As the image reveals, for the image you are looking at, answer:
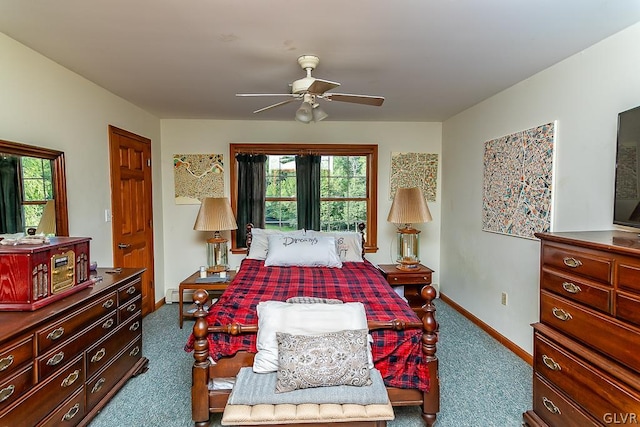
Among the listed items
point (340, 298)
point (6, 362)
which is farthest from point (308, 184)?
point (6, 362)

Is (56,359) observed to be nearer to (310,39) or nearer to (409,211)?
(310,39)

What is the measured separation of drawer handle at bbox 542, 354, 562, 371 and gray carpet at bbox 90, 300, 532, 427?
19.9 inches

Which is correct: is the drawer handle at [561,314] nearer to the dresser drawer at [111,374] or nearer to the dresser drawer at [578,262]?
the dresser drawer at [578,262]

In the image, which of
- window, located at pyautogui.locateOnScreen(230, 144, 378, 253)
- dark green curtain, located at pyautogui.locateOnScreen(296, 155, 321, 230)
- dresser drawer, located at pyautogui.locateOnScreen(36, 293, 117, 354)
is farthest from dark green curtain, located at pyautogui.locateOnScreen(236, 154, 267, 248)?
dresser drawer, located at pyautogui.locateOnScreen(36, 293, 117, 354)

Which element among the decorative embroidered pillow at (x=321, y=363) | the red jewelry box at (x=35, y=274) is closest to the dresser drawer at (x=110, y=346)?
the red jewelry box at (x=35, y=274)

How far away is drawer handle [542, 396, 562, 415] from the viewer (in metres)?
1.81

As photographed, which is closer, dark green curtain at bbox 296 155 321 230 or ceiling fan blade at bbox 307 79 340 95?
ceiling fan blade at bbox 307 79 340 95

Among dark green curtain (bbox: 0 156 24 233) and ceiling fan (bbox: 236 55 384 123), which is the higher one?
ceiling fan (bbox: 236 55 384 123)

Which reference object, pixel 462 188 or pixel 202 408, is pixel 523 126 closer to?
pixel 462 188

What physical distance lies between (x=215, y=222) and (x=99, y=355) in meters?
1.83

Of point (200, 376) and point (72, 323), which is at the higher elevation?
point (72, 323)

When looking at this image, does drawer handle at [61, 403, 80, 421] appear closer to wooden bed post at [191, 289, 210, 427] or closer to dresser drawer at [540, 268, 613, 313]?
wooden bed post at [191, 289, 210, 427]

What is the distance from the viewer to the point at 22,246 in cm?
181

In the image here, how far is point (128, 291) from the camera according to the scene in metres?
2.54
